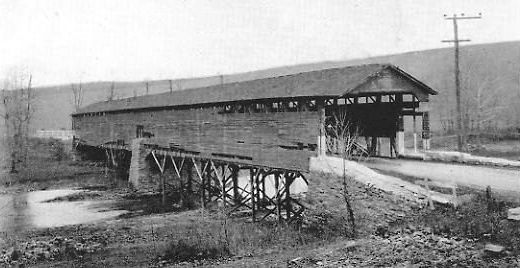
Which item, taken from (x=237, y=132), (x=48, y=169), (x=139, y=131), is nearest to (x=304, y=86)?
(x=237, y=132)

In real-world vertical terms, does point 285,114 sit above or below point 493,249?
above

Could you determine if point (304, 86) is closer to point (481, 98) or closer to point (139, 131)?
point (139, 131)

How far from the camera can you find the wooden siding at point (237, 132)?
14.5 metres

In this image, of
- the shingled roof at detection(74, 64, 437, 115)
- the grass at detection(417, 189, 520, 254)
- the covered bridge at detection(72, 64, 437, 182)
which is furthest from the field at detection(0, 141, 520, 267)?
the shingled roof at detection(74, 64, 437, 115)

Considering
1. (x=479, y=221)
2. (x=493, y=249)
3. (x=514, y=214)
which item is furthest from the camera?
(x=479, y=221)

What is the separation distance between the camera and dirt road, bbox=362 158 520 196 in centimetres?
1126

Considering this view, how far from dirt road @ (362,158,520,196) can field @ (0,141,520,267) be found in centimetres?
77

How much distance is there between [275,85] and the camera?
17156 mm

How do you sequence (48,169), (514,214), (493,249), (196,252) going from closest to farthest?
(493,249)
(514,214)
(196,252)
(48,169)

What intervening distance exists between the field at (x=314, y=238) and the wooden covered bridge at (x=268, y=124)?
156 cm

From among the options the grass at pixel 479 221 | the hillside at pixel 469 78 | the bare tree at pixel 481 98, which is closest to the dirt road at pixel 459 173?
the grass at pixel 479 221

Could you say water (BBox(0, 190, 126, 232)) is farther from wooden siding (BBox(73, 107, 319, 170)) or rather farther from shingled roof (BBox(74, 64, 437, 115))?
shingled roof (BBox(74, 64, 437, 115))

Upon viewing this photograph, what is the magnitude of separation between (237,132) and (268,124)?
2.23m

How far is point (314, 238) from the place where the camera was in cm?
1177
